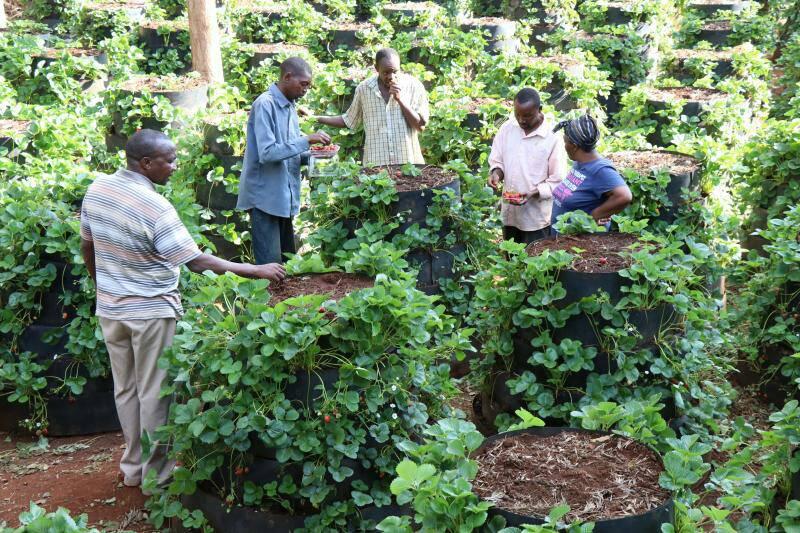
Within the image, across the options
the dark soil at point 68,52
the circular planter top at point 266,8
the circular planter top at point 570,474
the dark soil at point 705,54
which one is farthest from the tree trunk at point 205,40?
the circular planter top at point 570,474

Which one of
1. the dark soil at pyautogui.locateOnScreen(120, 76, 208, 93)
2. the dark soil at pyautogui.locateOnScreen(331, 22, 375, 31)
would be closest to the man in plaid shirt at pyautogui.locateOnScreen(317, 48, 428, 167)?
the dark soil at pyautogui.locateOnScreen(120, 76, 208, 93)

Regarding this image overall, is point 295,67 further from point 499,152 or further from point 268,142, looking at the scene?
point 499,152

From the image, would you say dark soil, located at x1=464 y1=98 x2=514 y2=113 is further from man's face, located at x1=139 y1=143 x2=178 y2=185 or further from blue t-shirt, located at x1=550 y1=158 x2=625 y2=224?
man's face, located at x1=139 y1=143 x2=178 y2=185

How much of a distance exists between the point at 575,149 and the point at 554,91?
5.08m

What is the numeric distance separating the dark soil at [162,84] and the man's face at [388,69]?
10.4 ft

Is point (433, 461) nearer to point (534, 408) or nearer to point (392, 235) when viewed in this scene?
point (534, 408)

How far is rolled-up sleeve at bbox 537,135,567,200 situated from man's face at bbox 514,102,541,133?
0.18m

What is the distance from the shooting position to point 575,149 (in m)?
5.39

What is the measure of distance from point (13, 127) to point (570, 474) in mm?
6192

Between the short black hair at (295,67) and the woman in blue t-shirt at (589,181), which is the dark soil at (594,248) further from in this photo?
the short black hair at (295,67)

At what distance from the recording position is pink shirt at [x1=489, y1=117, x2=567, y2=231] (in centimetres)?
589

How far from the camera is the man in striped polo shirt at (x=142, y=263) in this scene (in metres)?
4.28

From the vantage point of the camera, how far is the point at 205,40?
32.4 feet

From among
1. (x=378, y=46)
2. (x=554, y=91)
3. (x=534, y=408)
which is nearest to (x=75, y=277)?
(x=534, y=408)
